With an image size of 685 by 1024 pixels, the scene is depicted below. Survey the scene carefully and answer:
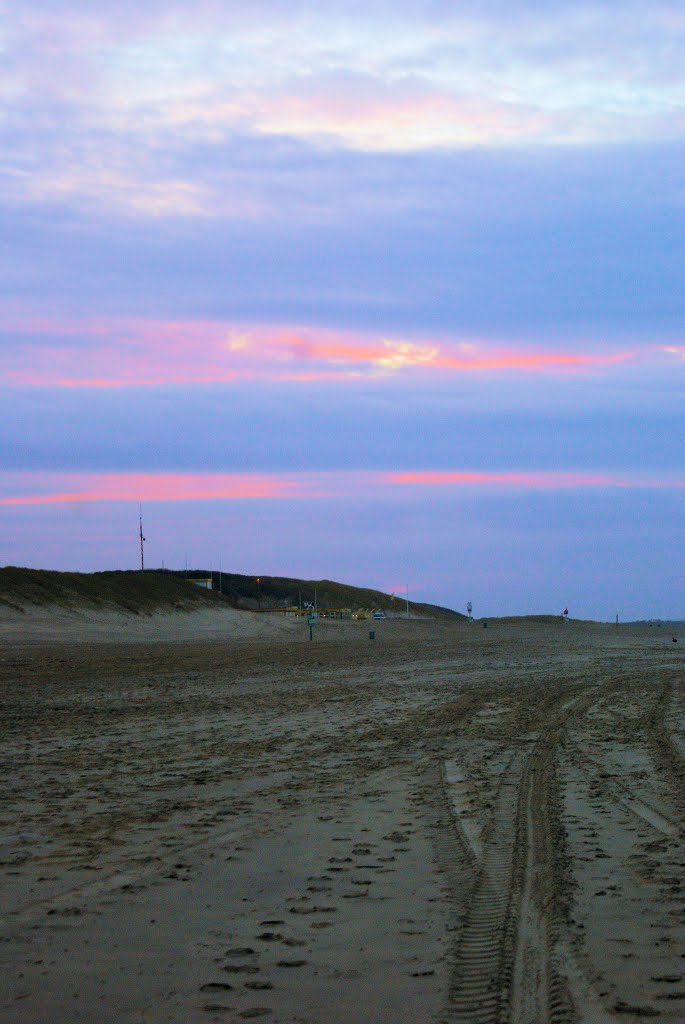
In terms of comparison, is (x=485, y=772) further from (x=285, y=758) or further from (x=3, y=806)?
(x=3, y=806)

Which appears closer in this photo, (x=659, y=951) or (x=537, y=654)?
(x=659, y=951)

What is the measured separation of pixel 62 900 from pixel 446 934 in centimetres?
240

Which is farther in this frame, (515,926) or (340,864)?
(340,864)

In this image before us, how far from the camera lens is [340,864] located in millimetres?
7316

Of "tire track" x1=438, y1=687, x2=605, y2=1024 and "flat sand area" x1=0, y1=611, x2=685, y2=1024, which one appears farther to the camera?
"flat sand area" x1=0, y1=611, x2=685, y2=1024

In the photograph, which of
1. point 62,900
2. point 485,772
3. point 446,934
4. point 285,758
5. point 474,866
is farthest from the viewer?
point 285,758

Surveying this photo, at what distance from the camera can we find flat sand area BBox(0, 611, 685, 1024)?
4836 mm

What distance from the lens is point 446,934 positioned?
5.65 metres

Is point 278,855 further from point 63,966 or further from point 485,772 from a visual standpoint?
point 485,772

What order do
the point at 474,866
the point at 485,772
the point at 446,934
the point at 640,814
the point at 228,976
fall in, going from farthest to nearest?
the point at 485,772
the point at 640,814
the point at 474,866
the point at 446,934
the point at 228,976

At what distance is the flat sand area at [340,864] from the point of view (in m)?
4.84

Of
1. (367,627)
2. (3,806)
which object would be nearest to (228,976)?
(3,806)

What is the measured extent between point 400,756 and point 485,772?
141cm

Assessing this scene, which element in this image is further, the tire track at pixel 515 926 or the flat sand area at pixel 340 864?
the flat sand area at pixel 340 864
